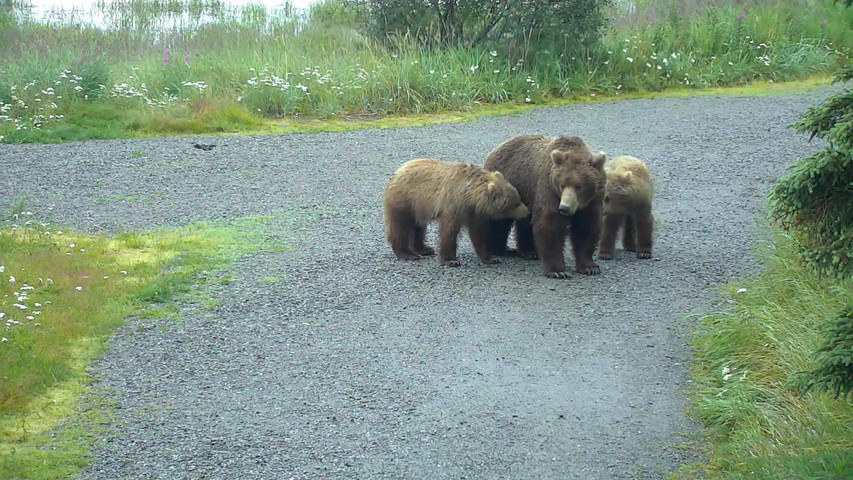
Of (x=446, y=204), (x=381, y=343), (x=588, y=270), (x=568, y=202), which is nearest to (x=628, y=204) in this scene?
(x=588, y=270)

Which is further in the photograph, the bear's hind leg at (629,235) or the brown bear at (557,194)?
the bear's hind leg at (629,235)

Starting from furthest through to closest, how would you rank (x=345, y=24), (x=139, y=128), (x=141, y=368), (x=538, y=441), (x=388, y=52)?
(x=345, y=24), (x=388, y=52), (x=139, y=128), (x=141, y=368), (x=538, y=441)

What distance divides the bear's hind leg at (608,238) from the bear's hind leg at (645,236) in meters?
0.22

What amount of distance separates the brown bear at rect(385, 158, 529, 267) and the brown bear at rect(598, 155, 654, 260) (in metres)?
0.83

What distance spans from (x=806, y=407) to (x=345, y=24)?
55.2 feet

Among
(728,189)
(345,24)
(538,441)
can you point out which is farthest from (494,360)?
(345,24)

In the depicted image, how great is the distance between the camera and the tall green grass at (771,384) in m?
4.84

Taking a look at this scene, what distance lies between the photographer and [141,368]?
6688mm

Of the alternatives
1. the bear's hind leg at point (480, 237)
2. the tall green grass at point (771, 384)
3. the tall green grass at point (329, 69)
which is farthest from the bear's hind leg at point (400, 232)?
the tall green grass at point (329, 69)

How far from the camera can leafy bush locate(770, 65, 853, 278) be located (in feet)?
14.1

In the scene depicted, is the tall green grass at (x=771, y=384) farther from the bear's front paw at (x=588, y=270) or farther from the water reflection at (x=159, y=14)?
the water reflection at (x=159, y=14)

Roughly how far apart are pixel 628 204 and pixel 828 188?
15.3ft

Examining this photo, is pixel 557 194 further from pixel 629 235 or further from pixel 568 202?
pixel 629 235

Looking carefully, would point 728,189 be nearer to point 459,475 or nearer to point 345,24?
point 459,475
